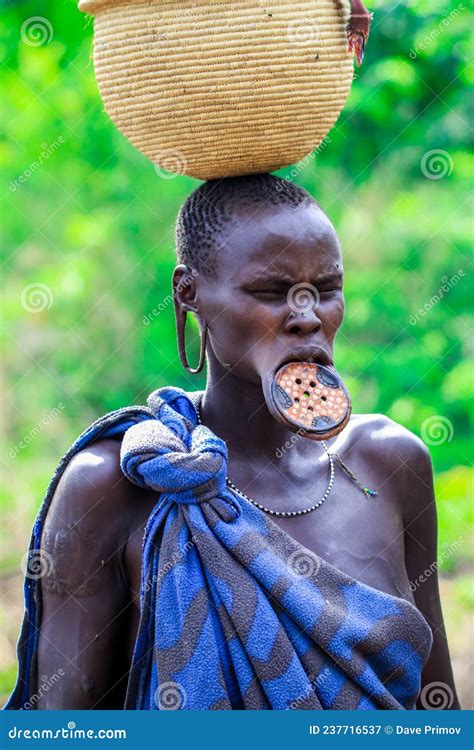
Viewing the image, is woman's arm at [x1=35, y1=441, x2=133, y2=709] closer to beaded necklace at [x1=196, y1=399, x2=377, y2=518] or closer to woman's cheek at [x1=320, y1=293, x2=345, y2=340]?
beaded necklace at [x1=196, y1=399, x2=377, y2=518]

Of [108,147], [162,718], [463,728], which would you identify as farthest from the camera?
[108,147]

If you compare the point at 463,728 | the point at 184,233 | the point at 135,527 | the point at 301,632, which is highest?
the point at 184,233

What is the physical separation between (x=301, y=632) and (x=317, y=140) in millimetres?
1055

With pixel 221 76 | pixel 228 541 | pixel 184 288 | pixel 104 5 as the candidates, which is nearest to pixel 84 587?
pixel 228 541

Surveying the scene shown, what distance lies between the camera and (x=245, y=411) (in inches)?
101

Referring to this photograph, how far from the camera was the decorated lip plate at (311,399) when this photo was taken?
7.67 feet

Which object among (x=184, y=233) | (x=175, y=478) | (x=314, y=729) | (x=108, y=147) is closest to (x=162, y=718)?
(x=314, y=729)

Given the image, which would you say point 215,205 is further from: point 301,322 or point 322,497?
point 322,497

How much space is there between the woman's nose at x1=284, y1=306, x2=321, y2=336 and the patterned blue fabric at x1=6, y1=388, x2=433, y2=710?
28 cm

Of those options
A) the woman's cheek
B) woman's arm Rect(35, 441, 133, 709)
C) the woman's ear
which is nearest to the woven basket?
the woman's ear

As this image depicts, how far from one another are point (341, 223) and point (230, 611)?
11.1 feet

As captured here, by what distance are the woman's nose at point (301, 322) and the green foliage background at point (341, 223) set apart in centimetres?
271

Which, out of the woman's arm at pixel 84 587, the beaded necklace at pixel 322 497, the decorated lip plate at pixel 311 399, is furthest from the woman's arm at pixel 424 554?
Result: the woman's arm at pixel 84 587

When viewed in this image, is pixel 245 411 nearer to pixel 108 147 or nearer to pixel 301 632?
pixel 301 632
